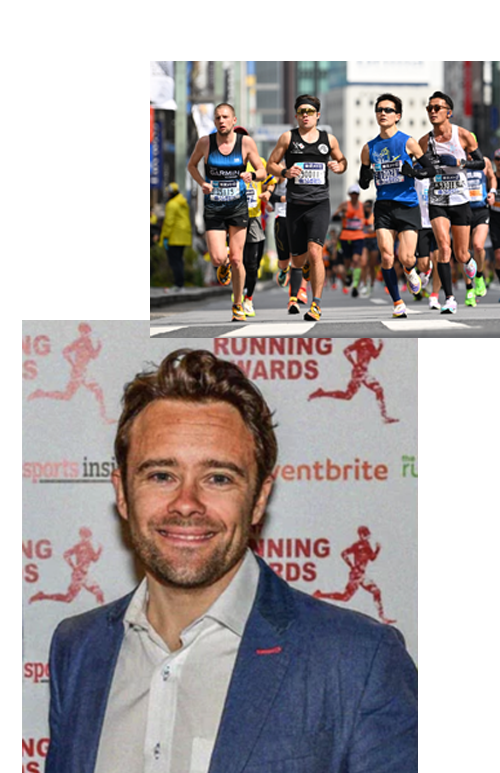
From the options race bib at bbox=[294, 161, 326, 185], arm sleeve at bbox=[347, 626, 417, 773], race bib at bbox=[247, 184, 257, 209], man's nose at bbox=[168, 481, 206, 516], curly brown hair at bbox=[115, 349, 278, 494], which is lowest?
arm sleeve at bbox=[347, 626, 417, 773]

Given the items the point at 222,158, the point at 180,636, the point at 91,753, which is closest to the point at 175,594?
the point at 180,636

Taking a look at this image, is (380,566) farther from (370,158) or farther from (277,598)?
(370,158)

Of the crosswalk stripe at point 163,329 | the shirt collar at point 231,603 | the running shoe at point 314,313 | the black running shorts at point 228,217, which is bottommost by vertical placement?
the shirt collar at point 231,603

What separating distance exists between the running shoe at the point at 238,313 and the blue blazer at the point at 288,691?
70.2 inches

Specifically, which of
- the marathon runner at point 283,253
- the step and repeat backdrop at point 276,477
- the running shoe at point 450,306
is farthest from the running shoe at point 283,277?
the step and repeat backdrop at point 276,477

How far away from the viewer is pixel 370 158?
33.9 ft

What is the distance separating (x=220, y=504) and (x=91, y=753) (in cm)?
122

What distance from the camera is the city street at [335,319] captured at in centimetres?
935

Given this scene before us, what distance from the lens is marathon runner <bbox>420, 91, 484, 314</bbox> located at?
33.8 feet

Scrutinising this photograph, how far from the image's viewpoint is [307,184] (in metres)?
10.3

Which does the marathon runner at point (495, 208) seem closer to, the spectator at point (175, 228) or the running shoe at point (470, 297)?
the running shoe at point (470, 297)

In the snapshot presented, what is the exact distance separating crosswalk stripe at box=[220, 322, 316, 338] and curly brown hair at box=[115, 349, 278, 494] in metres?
0.32

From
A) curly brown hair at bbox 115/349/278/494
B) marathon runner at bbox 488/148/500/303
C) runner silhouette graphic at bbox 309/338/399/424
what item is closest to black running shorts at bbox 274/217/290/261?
marathon runner at bbox 488/148/500/303

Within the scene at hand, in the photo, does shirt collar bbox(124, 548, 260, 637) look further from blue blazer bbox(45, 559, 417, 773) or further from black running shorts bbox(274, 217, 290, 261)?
black running shorts bbox(274, 217, 290, 261)
